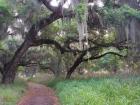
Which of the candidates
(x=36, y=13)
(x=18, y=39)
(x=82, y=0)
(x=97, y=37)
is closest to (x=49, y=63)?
(x=18, y=39)

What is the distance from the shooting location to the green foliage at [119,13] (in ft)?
59.0

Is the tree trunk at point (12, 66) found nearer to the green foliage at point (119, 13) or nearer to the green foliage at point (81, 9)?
the green foliage at point (119, 13)

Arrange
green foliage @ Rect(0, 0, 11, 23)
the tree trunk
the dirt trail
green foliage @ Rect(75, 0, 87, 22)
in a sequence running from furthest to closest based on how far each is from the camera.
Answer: the tree trunk → green foliage @ Rect(0, 0, 11, 23) → green foliage @ Rect(75, 0, 87, 22) → the dirt trail

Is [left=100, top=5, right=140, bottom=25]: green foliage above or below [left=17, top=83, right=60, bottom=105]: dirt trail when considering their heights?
above

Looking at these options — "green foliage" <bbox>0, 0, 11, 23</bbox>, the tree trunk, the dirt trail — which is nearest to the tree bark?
the tree trunk

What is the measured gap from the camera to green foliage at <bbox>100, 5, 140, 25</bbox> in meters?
18.0

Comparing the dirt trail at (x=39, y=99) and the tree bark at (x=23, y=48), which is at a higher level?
the tree bark at (x=23, y=48)

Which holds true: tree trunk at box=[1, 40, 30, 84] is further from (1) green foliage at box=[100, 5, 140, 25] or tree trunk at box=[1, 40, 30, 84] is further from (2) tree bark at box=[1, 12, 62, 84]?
(1) green foliage at box=[100, 5, 140, 25]

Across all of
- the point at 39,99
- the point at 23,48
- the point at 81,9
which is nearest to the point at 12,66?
the point at 23,48

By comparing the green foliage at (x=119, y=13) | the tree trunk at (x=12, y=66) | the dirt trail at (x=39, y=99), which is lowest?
the dirt trail at (x=39, y=99)

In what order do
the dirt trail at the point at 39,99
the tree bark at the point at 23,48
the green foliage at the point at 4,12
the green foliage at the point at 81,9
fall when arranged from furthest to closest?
the tree bark at the point at 23,48
the green foliage at the point at 4,12
the green foliage at the point at 81,9
the dirt trail at the point at 39,99

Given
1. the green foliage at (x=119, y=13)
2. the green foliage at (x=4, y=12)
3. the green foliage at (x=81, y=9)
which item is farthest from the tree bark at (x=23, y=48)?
the green foliage at (x=81, y=9)

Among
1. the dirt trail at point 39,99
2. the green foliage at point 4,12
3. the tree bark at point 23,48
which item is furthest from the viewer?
the tree bark at point 23,48

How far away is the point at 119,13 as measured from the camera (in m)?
18.1
